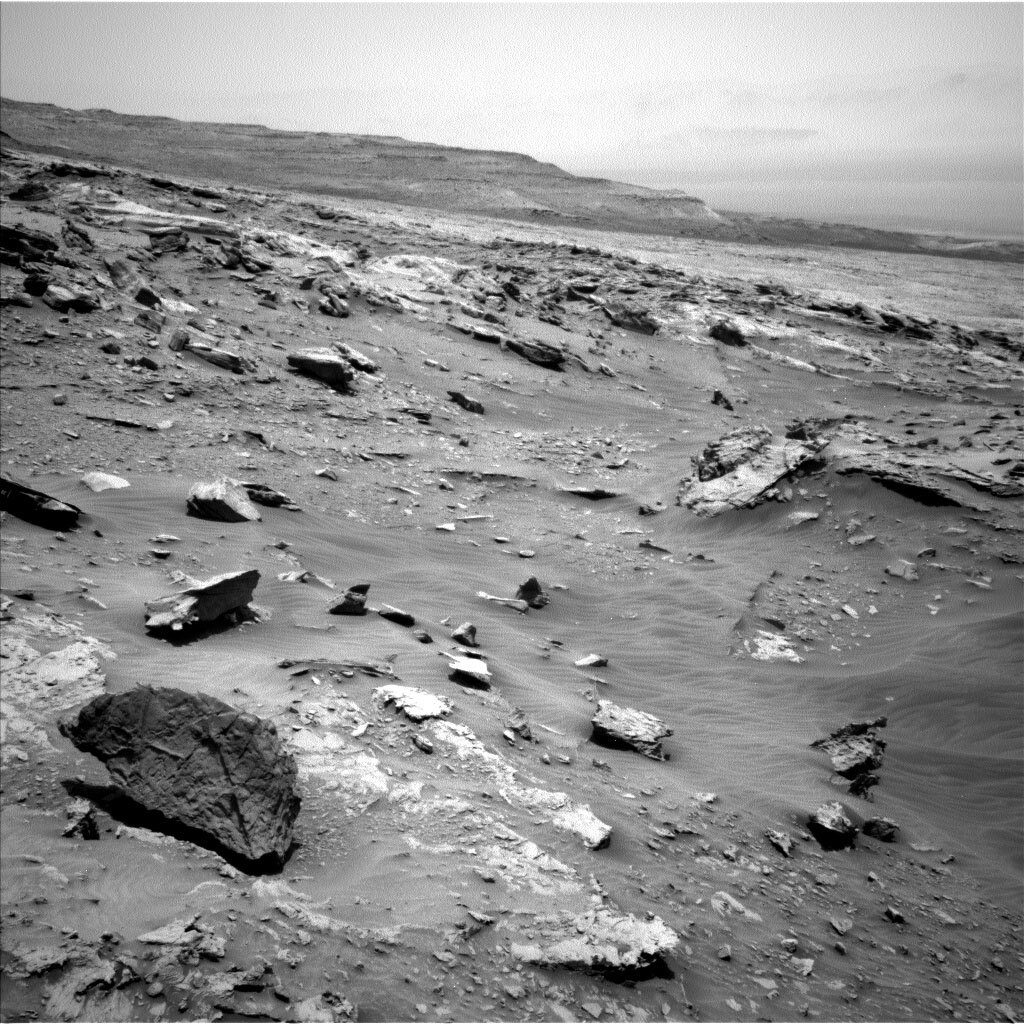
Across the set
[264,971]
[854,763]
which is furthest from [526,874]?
[854,763]

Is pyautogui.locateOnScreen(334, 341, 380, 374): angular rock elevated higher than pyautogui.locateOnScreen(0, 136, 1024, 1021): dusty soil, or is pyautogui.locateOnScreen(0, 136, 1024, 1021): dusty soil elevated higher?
pyautogui.locateOnScreen(334, 341, 380, 374): angular rock

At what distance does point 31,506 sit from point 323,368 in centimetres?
568

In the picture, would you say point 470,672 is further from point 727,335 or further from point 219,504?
point 727,335

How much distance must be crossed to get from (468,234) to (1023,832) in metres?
20.9

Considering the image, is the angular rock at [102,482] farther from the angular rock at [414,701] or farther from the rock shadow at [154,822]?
the rock shadow at [154,822]

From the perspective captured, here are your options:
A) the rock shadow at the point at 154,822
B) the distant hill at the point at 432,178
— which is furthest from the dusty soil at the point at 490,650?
the distant hill at the point at 432,178

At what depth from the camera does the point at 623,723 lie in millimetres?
5336

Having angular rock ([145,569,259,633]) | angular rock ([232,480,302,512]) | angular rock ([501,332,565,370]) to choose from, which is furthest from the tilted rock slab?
angular rock ([145,569,259,633])

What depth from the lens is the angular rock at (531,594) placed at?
722 cm

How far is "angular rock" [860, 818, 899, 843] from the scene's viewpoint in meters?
5.03

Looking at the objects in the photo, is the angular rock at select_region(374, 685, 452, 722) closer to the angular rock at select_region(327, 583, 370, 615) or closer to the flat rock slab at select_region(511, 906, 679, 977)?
the angular rock at select_region(327, 583, 370, 615)

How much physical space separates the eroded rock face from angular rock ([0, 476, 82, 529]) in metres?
2.72

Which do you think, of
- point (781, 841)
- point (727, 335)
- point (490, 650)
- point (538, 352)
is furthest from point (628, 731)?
point (727, 335)

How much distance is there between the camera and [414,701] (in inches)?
182
